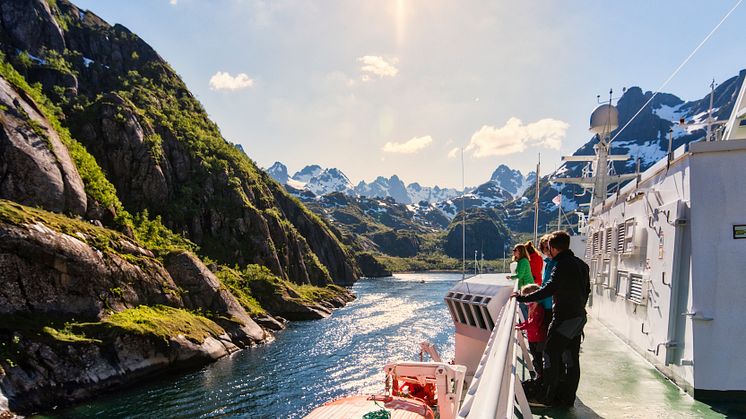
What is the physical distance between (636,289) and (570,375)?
6.73 m

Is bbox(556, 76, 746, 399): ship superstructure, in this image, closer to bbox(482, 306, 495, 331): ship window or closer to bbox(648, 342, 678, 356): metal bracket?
bbox(648, 342, 678, 356): metal bracket

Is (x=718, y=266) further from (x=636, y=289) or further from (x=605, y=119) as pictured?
(x=605, y=119)

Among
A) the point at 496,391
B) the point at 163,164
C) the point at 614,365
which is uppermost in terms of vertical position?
the point at 163,164

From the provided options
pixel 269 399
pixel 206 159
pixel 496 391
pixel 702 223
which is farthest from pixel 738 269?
pixel 206 159

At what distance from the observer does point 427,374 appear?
1230 cm

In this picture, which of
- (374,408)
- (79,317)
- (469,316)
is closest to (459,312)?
(469,316)

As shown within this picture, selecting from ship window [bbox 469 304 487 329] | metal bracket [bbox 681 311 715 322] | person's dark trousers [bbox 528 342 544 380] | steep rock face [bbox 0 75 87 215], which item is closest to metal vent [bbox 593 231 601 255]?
ship window [bbox 469 304 487 329]

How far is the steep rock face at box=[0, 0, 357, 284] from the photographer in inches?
2312

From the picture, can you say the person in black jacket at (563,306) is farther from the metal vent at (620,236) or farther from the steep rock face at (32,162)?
the steep rock face at (32,162)

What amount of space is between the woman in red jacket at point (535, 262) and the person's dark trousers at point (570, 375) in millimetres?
3190

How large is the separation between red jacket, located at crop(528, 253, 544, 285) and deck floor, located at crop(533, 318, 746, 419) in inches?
91.3

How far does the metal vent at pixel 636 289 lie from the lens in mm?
11231

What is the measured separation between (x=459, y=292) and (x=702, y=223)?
8.29m

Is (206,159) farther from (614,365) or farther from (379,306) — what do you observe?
(614,365)
